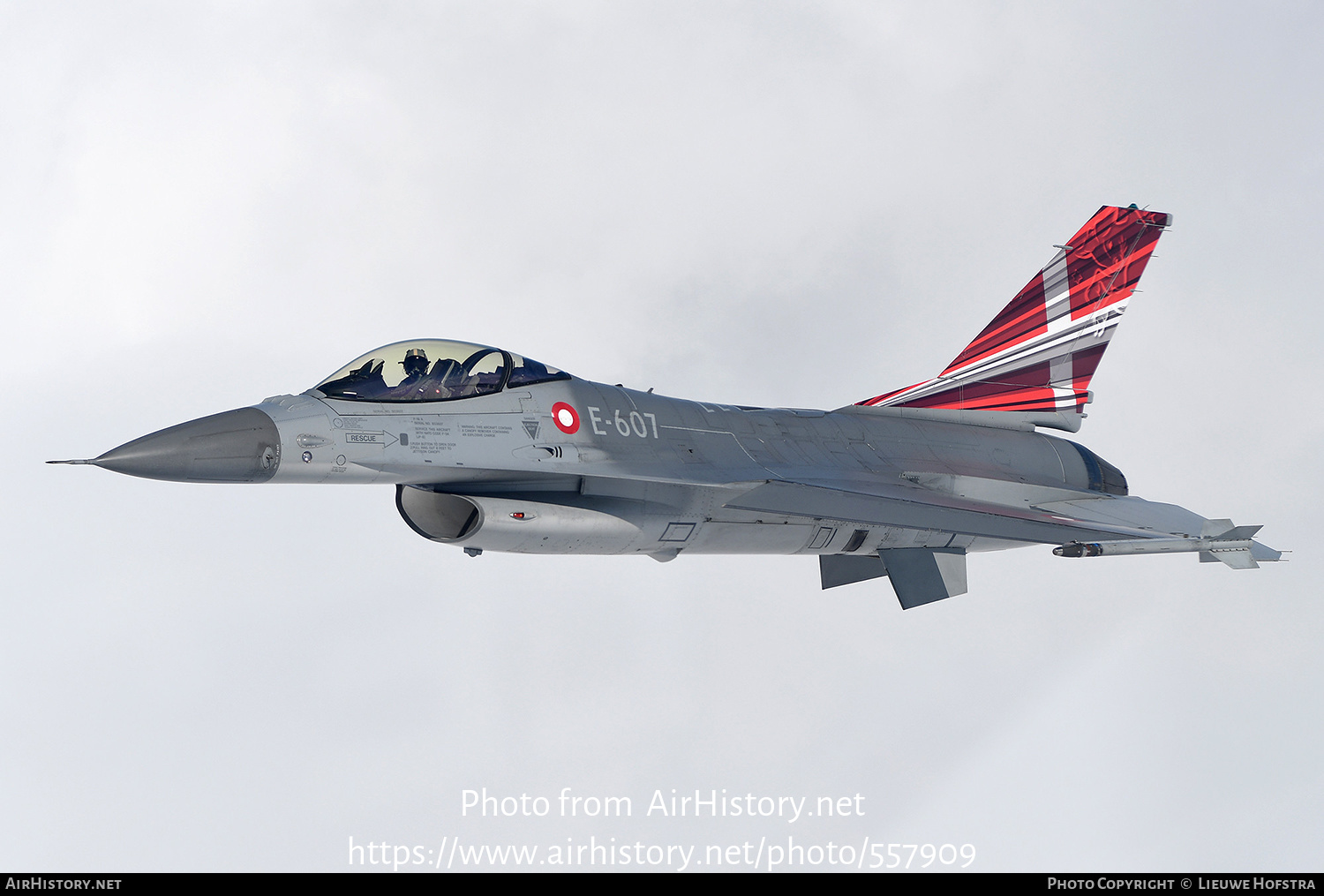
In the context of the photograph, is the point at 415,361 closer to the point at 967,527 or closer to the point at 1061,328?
the point at 967,527

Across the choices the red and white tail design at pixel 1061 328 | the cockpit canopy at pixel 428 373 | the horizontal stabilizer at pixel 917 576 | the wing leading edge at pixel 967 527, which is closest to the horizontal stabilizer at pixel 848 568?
the wing leading edge at pixel 967 527

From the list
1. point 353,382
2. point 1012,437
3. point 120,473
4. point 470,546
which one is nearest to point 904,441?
point 1012,437

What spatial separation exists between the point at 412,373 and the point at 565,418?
1.35 meters

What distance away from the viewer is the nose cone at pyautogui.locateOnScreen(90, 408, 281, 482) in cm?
827

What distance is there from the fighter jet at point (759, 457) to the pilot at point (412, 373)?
0.01 metres

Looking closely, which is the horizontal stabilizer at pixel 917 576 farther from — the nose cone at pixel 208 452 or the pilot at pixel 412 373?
the nose cone at pixel 208 452

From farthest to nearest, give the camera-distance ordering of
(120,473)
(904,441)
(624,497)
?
(904,441) < (624,497) < (120,473)

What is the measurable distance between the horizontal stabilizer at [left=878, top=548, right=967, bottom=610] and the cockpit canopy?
4421 millimetres

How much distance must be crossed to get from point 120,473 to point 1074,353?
35.7 ft

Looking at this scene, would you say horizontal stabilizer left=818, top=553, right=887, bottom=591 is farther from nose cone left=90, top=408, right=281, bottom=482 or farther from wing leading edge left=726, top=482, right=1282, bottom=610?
nose cone left=90, top=408, right=281, bottom=482

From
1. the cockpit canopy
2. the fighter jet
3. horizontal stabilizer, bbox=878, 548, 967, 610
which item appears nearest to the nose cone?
the fighter jet

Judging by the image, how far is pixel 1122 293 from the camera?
1518 centimetres

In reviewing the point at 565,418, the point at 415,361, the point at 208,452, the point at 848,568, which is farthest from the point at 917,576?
Result: the point at 208,452
